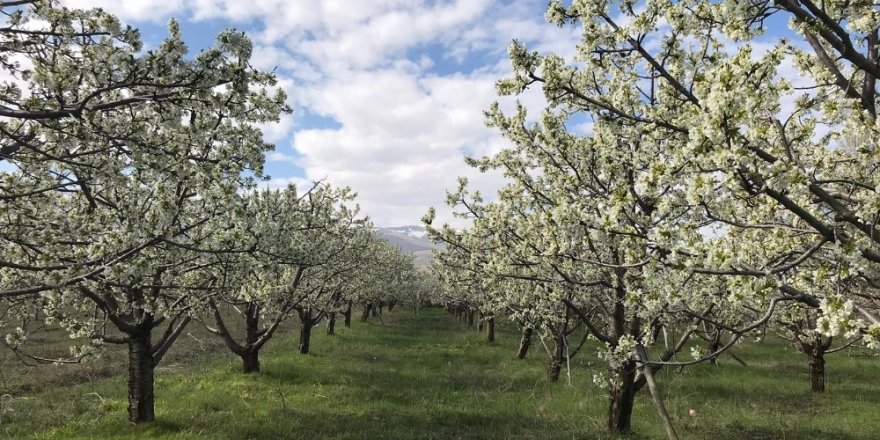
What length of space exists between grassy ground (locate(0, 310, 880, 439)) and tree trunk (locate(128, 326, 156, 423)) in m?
0.42

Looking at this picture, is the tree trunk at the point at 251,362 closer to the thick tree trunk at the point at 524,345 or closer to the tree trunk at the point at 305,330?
the tree trunk at the point at 305,330

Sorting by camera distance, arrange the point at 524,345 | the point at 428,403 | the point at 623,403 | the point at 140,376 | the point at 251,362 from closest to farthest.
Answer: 1. the point at 140,376
2. the point at 623,403
3. the point at 428,403
4. the point at 251,362
5. the point at 524,345

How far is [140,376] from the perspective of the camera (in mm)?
12328

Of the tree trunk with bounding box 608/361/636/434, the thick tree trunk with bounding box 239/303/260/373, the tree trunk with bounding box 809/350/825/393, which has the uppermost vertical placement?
the thick tree trunk with bounding box 239/303/260/373

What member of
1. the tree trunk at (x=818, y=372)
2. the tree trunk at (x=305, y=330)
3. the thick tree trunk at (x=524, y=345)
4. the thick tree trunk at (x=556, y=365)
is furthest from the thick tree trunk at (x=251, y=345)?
the tree trunk at (x=818, y=372)

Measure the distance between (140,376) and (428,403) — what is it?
862 centimetres

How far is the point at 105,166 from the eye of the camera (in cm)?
684

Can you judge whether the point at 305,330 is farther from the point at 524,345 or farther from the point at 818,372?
the point at 818,372

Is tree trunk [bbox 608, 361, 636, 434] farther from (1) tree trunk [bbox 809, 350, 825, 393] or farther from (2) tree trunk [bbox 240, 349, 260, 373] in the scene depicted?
(2) tree trunk [bbox 240, 349, 260, 373]

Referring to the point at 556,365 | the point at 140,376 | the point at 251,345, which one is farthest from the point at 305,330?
the point at 140,376

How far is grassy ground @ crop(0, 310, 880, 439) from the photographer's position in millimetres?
13039

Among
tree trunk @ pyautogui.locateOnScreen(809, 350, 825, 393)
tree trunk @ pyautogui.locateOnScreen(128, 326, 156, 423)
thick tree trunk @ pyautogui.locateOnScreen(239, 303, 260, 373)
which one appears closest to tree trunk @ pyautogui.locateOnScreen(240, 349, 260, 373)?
thick tree trunk @ pyautogui.locateOnScreen(239, 303, 260, 373)

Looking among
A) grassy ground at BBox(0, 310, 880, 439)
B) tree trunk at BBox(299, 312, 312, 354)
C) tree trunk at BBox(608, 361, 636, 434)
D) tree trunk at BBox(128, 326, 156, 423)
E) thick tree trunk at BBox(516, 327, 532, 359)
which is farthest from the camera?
thick tree trunk at BBox(516, 327, 532, 359)

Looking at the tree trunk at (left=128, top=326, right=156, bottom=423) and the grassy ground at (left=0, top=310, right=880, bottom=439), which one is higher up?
the tree trunk at (left=128, top=326, right=156, bottom=423)
